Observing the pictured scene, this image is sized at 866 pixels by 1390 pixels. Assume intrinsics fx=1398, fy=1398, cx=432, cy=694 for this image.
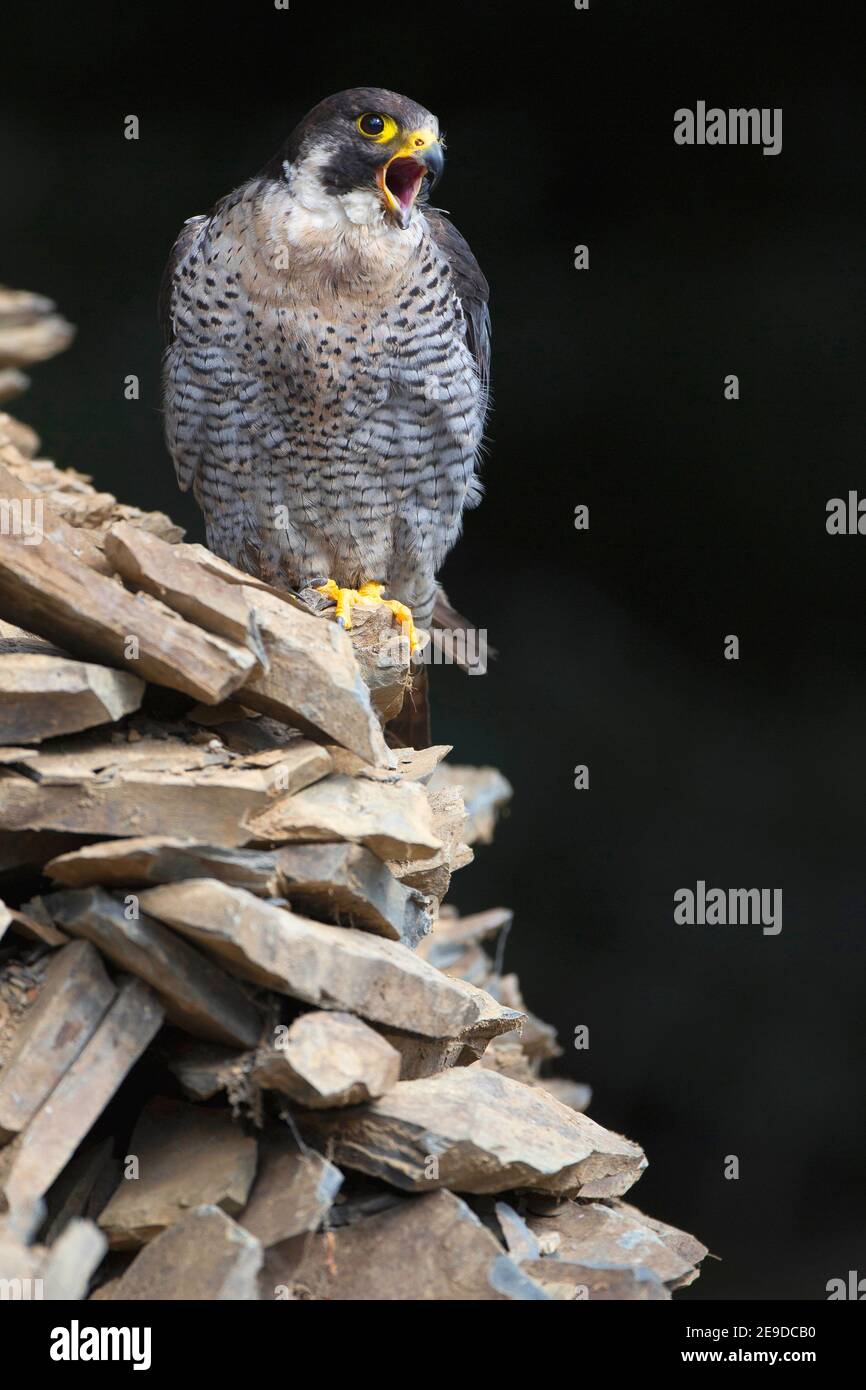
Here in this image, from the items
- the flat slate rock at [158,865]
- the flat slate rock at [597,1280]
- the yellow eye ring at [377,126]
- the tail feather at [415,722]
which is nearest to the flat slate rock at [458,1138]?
the flat slate rock at [597,1280]

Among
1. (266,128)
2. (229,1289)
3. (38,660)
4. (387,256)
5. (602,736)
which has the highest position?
(266,128)

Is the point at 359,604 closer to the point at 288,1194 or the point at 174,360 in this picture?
the point at 174,360

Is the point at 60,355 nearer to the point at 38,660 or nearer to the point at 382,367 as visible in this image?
the point at 382,367

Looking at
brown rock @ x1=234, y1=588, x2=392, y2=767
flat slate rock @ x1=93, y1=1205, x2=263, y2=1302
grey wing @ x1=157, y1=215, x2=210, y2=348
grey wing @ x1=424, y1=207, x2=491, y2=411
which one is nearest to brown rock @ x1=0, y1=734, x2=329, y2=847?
brown rock @ x1=234, y1=588, x2=392, y2=767

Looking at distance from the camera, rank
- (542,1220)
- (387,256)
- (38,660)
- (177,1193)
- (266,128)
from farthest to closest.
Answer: (266,128)
(387,256)
(542,1220)
(38,660)
(177,1193)

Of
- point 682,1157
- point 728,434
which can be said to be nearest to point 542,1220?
point 682,1157

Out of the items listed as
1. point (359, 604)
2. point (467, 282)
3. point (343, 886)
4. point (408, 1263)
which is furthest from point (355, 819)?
point (467, 282)
